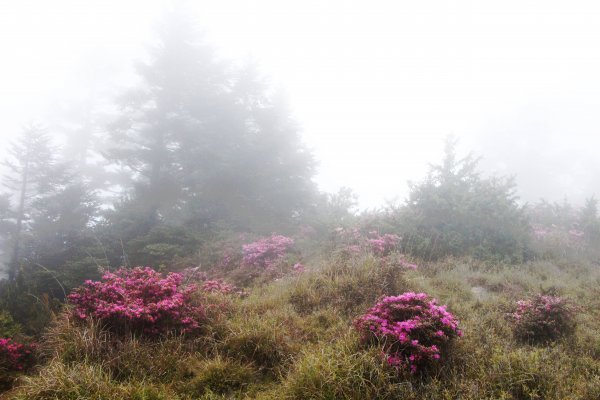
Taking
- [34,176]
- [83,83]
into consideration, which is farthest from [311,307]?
[83,83]

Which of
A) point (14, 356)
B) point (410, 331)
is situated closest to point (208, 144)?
point (14, 356)

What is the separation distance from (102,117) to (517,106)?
176 ft

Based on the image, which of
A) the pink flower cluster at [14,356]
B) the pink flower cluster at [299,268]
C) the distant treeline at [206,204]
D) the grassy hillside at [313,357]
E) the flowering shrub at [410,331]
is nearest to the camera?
the grassy hillside at [313,357]

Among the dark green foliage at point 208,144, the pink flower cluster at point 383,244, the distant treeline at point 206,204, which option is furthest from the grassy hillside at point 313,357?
the dark green foliage at point 208,144

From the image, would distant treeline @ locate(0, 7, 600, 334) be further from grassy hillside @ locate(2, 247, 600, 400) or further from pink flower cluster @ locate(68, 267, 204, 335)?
grassy hillside @ locate(2, 247, 600, 400)

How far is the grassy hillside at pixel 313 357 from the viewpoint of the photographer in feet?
11.0

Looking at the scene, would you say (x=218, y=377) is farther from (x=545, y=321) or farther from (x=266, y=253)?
(x=266, y=253)

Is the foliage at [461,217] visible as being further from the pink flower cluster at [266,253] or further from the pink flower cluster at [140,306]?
the pink flower cluster at [140,306]

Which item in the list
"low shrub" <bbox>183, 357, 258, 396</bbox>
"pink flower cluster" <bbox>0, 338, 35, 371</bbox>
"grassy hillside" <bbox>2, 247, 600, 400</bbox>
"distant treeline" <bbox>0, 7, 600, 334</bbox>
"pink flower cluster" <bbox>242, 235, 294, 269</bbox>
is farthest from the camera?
"distant treeline" <bbox>0, 7, 600, 334</bbox>

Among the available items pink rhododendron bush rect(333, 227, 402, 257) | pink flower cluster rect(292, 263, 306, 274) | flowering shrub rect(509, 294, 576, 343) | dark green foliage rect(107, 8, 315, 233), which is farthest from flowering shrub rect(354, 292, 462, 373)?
dark green foliage rect(107, 8, 315, 233)

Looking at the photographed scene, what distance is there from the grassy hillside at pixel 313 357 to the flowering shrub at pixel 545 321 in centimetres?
13

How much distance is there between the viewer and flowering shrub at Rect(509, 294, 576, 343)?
456cm

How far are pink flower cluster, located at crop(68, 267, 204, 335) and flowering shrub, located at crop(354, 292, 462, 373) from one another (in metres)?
2.66

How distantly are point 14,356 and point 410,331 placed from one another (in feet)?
18.0
